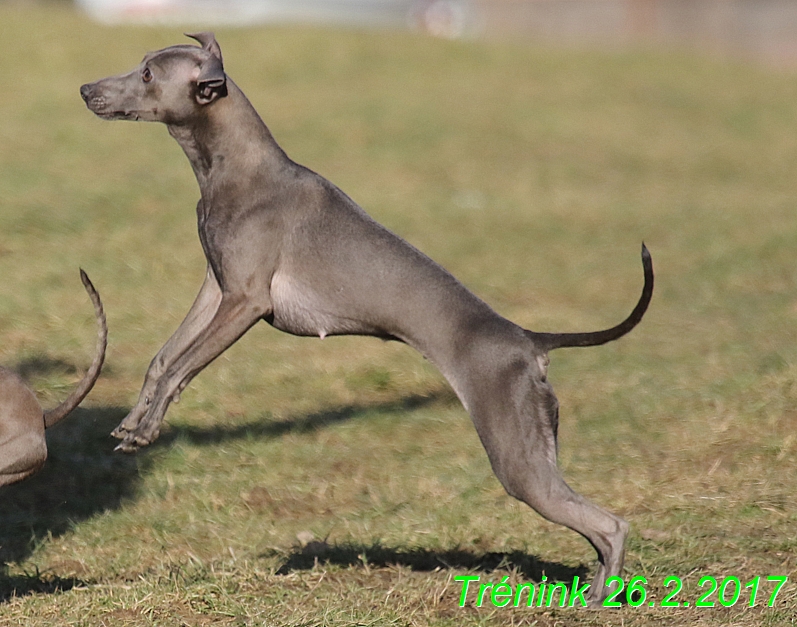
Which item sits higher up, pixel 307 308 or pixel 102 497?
pixel 307 308

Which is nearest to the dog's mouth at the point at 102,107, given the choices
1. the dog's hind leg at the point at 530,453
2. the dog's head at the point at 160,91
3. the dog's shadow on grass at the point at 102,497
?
the dog's head at the point at 160,91

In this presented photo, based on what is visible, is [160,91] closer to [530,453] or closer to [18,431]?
[18,431]

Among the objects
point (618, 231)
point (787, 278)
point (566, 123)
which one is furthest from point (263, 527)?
point (566, 123)

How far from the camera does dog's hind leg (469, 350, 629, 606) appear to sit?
4684 mm

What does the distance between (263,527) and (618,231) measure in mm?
7683

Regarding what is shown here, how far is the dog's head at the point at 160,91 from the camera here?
16.6 ft

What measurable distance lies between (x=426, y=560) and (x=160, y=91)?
7.55 feet

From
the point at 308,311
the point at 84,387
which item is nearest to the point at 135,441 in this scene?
the point at 84,387

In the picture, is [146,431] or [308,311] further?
[308,311]

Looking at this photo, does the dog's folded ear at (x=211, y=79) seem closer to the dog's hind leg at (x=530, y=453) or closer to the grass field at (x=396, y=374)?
the dog's hind leg at (x=530, y=453)

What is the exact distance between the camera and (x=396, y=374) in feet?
27.4

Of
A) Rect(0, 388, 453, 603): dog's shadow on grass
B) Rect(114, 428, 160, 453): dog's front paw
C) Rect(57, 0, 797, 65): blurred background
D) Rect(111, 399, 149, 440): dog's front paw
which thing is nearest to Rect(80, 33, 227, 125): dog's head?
Rect(111, 399, 149, 440): dog's front paw

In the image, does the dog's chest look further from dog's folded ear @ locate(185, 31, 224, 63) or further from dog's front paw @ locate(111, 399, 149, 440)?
dog's folded ear @ locate(185, 31, 224, 63)

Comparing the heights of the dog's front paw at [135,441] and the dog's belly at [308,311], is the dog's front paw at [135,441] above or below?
below
